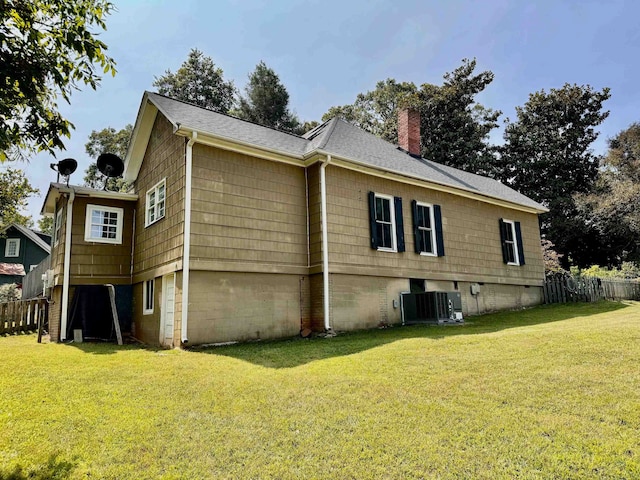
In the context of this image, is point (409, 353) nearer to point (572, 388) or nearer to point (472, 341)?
point (472, 341)

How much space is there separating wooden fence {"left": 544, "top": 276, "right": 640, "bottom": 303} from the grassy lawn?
35.0 feet

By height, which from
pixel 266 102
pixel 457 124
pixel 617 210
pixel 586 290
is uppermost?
pixel 266 102

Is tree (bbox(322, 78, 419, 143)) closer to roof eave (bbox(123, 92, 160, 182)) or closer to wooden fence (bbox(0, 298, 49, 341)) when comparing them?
roof eave (bbox(123, 92, 160, 182))

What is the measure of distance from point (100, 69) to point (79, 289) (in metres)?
9.18

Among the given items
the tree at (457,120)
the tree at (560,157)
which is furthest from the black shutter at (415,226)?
the tree at (560,157)

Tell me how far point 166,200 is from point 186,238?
2.07 meters

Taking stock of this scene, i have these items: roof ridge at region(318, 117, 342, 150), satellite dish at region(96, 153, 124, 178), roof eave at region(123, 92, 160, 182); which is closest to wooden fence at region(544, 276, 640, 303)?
roof ridge at region(318, 117, 342, 150)

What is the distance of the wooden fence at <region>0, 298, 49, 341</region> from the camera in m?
13.1

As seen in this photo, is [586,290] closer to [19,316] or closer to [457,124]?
[457,124]

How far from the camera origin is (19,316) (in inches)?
534

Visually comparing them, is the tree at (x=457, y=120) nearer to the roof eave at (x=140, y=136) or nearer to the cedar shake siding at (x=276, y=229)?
the cedar shake siding at (x=276, y=229)

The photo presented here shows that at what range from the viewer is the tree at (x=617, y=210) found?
26234mm

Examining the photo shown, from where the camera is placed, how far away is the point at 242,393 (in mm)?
5312

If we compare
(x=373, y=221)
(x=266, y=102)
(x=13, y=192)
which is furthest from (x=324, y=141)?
(x=266, y=102)
